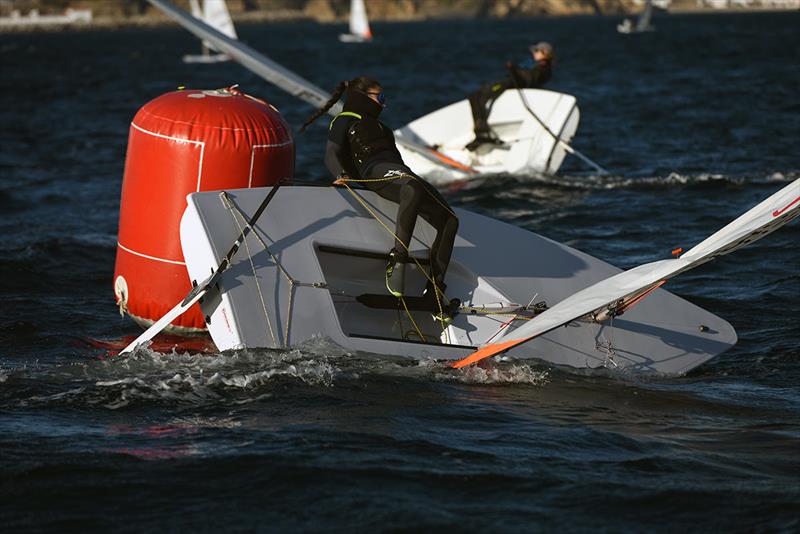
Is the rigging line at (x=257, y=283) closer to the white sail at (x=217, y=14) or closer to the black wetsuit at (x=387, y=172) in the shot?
the black wetsuit at (x=387, y=172)

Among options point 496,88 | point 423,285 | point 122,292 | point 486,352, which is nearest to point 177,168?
point 122,292

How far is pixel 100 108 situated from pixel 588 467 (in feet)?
80.8

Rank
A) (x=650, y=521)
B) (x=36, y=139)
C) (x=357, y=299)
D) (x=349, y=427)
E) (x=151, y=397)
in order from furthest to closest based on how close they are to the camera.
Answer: (x=36, y=139) < (x=357, y=299) < (x=151, y=397) < (x=349, y=427) < (x=650, y=521)

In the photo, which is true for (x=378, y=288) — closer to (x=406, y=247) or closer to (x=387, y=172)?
(x=406, y=247)

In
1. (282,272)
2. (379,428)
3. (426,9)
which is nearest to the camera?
(379,428)

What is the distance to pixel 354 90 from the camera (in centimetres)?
721

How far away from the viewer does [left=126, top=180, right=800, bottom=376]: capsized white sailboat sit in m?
6.27

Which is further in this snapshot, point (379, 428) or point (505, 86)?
point (505, 86)

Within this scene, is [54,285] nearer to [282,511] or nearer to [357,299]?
[357,299]

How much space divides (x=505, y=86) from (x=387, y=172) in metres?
8.01

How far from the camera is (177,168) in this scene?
7289 mm

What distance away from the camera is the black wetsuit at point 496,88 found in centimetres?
1463

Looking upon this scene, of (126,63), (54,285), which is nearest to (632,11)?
(126,63)

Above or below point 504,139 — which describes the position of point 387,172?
above
